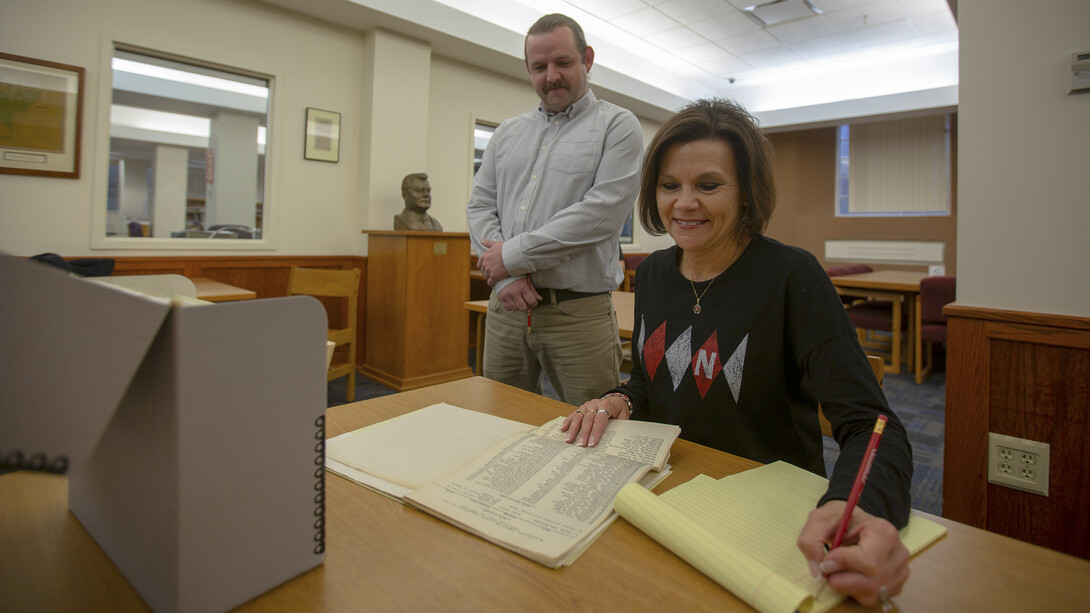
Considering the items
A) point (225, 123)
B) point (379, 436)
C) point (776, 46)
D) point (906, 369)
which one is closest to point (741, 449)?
point (379, 436)

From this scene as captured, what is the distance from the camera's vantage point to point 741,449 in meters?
1.08

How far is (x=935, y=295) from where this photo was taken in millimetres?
4250

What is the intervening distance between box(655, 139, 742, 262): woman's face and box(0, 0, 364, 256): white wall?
3.97 m

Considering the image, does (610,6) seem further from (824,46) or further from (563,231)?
(563,231)

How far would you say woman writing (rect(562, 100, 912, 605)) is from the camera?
3.15 feet

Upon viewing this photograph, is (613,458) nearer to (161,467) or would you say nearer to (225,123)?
(161,467)

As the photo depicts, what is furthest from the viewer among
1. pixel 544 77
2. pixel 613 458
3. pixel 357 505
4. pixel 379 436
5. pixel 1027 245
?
pixel 544 77

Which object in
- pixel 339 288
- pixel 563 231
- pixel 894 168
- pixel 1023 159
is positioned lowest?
pixel 339 288

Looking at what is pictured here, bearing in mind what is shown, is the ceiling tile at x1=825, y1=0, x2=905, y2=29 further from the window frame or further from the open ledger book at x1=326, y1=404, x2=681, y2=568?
the open ledger book at x1=326, y1=404, x2=681, y2=568

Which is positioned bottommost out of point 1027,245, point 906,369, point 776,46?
point 906,369

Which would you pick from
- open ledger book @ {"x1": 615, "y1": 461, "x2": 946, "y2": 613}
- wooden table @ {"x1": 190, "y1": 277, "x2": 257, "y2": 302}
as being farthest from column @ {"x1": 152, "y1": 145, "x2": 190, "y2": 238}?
open ledger book @ {"x1": 615, "y1": 461, "x2": 946, "y2": 613}

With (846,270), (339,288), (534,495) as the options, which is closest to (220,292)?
(339,288)

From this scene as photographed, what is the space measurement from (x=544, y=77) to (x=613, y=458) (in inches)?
51.5

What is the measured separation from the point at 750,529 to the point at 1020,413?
1.28 m
